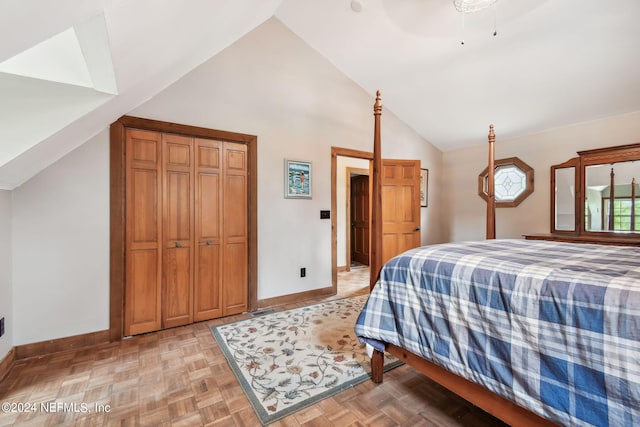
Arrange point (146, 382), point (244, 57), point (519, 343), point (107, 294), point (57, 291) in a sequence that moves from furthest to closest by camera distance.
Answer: point (244, 57), point (107, 294), point (57, 291), point (146, 382), point (519, 343)

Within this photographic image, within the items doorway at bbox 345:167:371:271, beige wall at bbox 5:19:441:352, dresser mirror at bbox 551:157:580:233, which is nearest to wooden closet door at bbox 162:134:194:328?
beige wall at bbox 5:19:441:352

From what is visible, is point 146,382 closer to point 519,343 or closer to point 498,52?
point 519,343

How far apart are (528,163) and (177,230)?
4.60m

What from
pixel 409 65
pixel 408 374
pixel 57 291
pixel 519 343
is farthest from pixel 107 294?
pixel 409 65

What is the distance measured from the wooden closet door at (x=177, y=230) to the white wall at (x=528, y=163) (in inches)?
164

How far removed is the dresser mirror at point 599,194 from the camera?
9.80ft

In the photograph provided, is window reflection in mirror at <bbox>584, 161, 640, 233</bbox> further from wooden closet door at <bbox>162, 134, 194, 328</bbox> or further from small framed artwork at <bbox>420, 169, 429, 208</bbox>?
wooden closet door at <bbox>162, 134, 194, 328</bbox>

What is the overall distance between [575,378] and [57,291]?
3.18 meters

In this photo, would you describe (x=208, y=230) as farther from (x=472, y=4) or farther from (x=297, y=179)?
(x=472, y=4)

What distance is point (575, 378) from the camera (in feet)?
2.95

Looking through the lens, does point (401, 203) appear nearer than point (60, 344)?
No

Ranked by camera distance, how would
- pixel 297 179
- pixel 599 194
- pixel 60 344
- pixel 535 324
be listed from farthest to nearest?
pixel 297 179 < pixel 599 194 < pixel 60 344 < pixel 535 324

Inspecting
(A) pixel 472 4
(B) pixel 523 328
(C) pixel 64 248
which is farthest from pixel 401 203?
(C) pixel 64 248

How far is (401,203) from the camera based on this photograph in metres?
4.07
